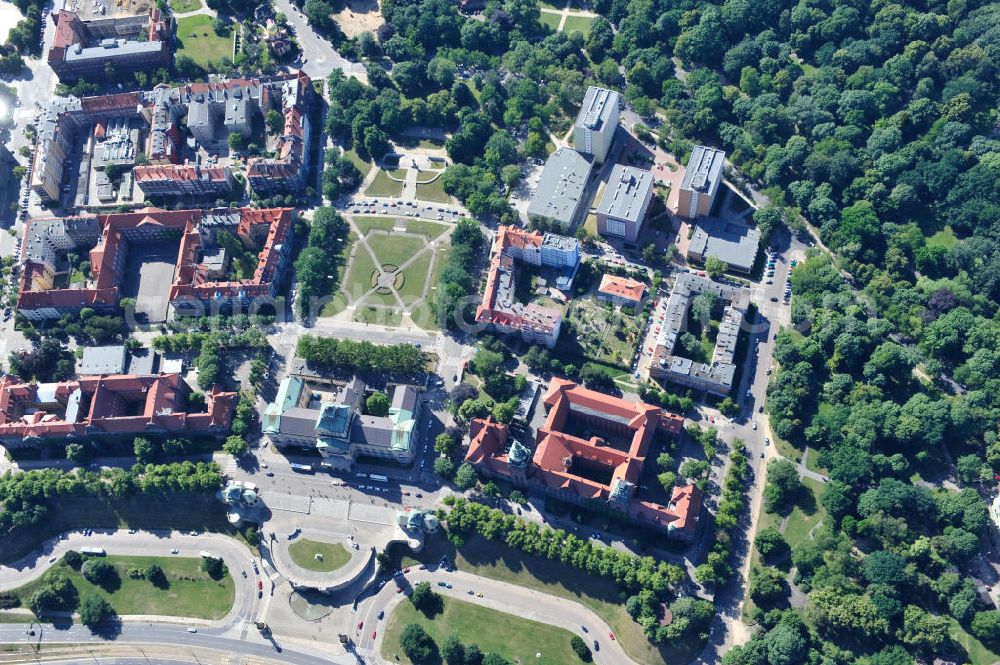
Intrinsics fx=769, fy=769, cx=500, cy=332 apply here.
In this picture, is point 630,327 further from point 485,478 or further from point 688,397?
point 485,478

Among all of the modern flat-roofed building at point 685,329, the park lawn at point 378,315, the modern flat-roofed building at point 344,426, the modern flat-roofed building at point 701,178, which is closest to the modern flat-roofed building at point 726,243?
the modern flat-roofed building at point 701,178

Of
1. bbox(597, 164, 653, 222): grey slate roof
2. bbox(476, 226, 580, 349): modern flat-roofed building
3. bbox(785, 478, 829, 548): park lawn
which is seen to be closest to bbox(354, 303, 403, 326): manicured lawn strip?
bbox(476, 226, 580, 349): modern flat-roofed building

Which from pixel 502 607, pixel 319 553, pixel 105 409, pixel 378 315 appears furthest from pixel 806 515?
pixel 105 409

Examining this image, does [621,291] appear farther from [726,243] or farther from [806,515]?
[806,515]

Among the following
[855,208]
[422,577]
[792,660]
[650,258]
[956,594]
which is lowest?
[422,577]

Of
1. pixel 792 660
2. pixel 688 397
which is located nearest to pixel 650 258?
pixel 688 397

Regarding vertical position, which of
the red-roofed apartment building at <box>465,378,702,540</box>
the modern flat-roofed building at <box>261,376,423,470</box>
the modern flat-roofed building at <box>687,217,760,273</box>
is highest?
the modern flat-roofed building at <box>687,217,760,273</box>

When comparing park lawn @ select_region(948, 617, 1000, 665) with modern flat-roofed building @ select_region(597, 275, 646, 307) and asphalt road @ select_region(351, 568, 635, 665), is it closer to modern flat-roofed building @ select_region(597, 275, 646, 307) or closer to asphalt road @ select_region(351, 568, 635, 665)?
asphalt road @ select_region(351, 568, 635, 665)
